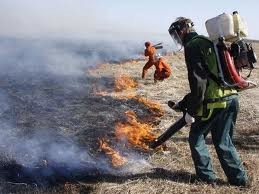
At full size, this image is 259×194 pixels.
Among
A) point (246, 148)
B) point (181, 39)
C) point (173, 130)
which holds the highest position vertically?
point (181, 39)

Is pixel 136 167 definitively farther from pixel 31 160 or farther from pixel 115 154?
pixel 31 160

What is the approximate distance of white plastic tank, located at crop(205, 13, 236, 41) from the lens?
198 inches

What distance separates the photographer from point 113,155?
6.61 meters

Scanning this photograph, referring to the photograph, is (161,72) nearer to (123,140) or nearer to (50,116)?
(50,116)

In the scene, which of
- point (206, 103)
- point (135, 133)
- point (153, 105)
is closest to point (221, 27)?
point (206, 103)

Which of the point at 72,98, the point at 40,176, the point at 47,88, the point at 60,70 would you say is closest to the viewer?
the point at 40,176

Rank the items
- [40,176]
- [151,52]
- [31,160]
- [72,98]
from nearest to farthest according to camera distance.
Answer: [40,176]
[31,160]
[72,98]
[151,52]

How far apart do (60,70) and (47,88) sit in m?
4.11

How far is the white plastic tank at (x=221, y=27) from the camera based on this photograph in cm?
504

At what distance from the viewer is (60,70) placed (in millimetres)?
16719

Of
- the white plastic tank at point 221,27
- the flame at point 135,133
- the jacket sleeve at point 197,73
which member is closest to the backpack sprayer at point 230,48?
the white plastic tank at point 221,27

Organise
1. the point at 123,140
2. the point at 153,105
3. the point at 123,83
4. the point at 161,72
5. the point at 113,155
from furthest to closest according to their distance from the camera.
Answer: the point at 161,72
the point at 123,83
the point at 153,105
the point at 123,140
the point at 113,155

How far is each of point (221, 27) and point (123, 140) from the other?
3.02 meters

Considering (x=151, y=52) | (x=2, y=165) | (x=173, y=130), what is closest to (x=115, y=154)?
(x=173, y=130)
